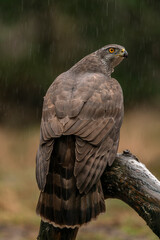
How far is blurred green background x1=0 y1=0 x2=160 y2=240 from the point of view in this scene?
985 centimetres

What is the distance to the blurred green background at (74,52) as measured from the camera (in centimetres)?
985

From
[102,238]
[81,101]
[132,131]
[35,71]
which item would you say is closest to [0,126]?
[35,71]

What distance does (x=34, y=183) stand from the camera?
29.5 ft

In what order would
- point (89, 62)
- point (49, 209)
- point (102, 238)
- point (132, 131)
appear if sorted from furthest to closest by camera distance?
1. point (132, 131)
2. point (102, 238)
3. point (89, 62)
4. point (49, 209)

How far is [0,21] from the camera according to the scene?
10.2 metres

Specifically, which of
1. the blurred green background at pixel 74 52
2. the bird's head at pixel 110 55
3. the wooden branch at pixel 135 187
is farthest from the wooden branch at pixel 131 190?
the blurred green background at pixel 74 52

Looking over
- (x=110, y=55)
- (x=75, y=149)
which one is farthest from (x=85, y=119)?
(x=110, y=55)

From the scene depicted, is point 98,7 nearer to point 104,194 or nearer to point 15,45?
point 15,45

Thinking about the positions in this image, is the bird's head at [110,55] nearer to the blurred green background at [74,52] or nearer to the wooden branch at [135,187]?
the wooden branch at [135,187]

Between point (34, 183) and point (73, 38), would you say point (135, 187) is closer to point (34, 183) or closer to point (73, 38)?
point (34, 183)

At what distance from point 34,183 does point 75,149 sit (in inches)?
219

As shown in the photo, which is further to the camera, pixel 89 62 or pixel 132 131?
pixel 132 131

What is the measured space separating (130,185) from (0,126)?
8050 mm

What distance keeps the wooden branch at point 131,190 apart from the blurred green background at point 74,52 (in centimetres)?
549
